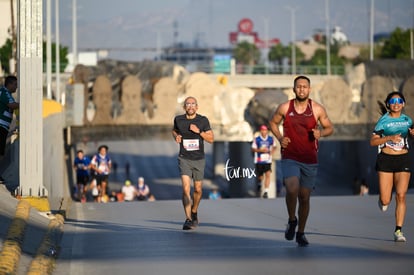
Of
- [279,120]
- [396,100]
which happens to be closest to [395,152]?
[396,100]

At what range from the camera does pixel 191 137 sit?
58.2ft

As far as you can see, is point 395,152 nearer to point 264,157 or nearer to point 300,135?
point 300,135

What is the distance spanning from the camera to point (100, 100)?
71.8 meters

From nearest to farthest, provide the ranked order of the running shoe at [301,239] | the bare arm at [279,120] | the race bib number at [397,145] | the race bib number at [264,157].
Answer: the bare arm at [279,120] → the running shoe at [301,239] → the race bib number at [397,145] → the race bib number at [264,157]

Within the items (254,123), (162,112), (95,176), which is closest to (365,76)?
(254,123)

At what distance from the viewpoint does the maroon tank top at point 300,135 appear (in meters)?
14.5

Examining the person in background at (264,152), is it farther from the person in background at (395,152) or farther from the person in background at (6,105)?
the person in background at (395,152)

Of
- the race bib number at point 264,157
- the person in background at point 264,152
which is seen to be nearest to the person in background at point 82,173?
the person in background at point 264,152

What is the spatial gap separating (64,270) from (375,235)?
5067 millimetres

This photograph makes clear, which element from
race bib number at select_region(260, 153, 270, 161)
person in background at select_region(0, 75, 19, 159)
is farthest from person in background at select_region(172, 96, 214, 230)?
race bib number at select_region(260, 153, 270, 161)

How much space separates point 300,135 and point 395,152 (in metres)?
1.47

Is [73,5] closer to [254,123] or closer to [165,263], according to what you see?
[254,123]

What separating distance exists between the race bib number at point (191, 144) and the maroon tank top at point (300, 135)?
332 cm

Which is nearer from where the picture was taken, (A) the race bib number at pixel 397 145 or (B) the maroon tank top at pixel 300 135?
(B) the maroon tank top at pixel 300 135
